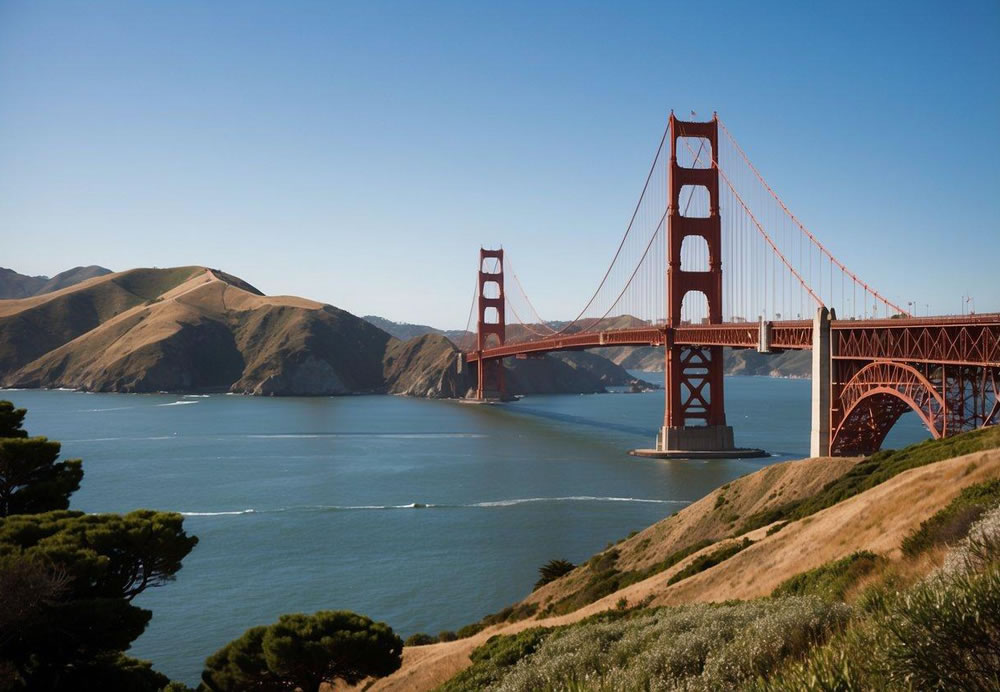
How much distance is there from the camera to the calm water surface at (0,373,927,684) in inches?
1030

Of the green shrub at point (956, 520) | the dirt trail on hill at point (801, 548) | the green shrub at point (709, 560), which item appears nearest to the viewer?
the green shrub at point (956, 520)

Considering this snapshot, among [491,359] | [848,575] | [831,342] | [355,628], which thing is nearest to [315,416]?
[491,359]

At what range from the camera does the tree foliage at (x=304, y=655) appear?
51.2 ft

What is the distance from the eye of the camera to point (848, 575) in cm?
1105

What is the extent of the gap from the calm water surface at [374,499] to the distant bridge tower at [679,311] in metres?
4.07

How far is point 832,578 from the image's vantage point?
11.5 metres

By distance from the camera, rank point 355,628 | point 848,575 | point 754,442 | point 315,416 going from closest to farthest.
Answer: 1. point 848,575
2. point 355,628
3. point 754,442
4. point 315,416

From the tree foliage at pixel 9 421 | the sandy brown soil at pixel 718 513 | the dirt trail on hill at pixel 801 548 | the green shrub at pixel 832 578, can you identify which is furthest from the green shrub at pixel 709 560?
the tree foliage at pixel 9 421

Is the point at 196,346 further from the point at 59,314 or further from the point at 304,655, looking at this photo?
the point at 304,655

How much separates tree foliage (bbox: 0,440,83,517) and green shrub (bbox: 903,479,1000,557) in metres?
16.1

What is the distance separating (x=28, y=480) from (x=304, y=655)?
7.90m

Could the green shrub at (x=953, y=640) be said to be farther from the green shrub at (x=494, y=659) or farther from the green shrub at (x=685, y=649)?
the green shrub at (x=494, y=659)

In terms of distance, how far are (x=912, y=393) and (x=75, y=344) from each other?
151005 mm

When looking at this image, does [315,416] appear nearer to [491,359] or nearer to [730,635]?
[491,359]
